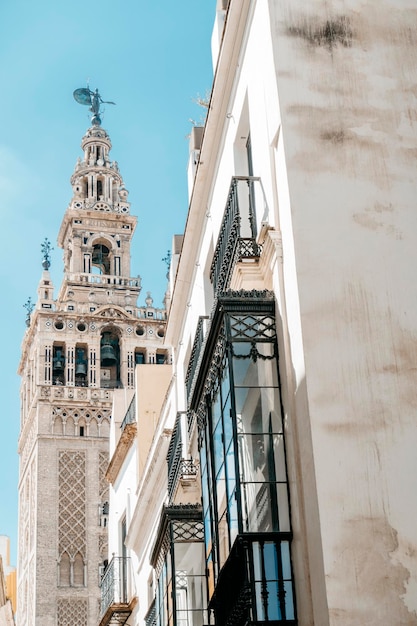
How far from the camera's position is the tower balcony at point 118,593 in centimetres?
2552

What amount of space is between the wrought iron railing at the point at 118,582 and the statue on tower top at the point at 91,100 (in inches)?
1982

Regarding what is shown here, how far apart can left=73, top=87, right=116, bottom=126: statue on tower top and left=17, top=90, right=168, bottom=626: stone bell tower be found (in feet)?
19.4

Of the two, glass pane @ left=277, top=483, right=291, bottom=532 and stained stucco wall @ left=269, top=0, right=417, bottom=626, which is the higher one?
stained stucco wall @ left=269, top=0, right=417, bottom=626

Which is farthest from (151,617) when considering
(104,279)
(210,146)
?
(104,279)

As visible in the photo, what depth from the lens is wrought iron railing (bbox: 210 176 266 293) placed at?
12884 mm

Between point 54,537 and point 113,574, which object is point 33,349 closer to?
point 54,537

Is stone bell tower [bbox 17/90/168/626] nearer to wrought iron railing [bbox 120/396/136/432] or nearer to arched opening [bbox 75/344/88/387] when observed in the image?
arched opening [bbox 75/344/88/387]

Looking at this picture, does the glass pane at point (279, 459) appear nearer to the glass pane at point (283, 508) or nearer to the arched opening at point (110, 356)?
the glass pane at point (283, 508)

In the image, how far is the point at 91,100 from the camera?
246ft

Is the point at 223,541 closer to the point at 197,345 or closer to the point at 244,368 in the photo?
the point at 244,368

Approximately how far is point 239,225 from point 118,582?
14839 mm

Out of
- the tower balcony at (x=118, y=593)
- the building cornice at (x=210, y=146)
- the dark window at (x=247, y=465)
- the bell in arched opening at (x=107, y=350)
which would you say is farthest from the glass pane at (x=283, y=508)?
the bell in arched opening at (x=107, y=350)

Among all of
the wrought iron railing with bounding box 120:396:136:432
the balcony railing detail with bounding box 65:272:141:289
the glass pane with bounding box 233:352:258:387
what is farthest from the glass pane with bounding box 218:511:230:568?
the balcony railing detail with bounding box 65:272:141:289

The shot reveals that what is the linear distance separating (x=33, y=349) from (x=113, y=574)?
130 feet
